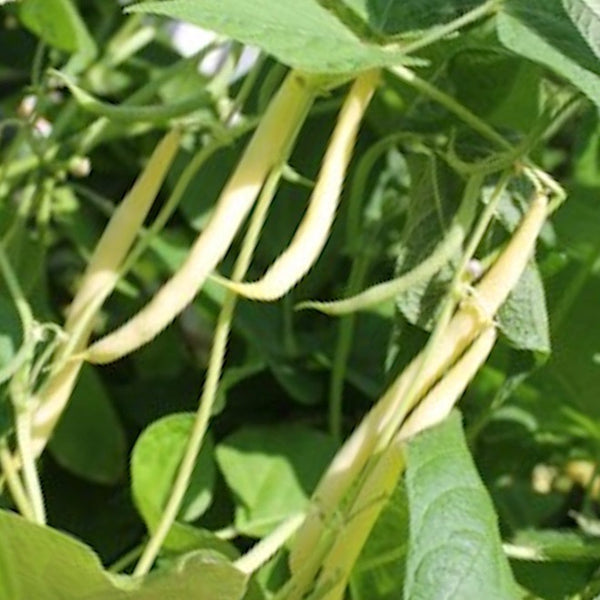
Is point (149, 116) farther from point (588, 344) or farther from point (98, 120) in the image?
point (588, 344)

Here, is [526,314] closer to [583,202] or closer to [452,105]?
[452,105]

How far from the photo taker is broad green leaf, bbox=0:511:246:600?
0.38 meters

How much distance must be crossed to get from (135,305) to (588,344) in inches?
7.8

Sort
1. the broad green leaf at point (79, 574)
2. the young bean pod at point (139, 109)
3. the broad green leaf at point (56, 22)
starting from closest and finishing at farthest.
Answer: the broad green leaf at point (79, 574) → the young bean pod at point (139, 109) → the broad green leaf at point (56, 22)

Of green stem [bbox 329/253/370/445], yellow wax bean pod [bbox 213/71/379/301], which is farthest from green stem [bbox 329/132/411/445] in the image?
yellow wax bean pod [bbox 213/71/379/301]

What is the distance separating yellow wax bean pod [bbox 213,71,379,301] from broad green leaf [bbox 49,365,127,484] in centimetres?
18

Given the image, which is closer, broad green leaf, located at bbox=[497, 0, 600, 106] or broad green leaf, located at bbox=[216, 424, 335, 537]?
broad green leaf, located at bbox=[497, 0, 600, 106]

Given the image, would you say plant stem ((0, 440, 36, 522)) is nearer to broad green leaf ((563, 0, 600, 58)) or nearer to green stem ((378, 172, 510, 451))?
green stem ((378, 172, 510, 451))

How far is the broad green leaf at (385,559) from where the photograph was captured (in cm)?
47

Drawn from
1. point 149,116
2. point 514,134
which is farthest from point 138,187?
point 514,134

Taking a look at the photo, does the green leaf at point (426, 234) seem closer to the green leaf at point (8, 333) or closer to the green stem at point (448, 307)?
the green stem at point (448, 307)

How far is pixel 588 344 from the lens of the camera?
0.62m

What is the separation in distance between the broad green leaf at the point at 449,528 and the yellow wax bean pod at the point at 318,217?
2.3 inches

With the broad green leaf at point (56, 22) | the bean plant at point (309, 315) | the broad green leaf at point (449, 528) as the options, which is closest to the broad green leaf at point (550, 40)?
the bean plant at point (309, 315)
